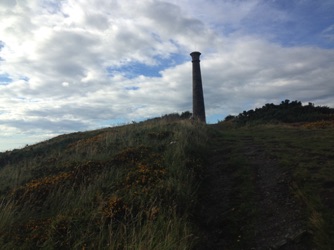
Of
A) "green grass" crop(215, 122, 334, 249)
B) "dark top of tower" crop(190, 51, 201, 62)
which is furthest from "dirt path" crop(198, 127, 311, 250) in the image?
"dark top of tower" crop(190, 51, 201, 62)

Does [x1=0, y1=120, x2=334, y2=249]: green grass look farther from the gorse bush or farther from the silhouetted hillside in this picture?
the silhouetted hillside

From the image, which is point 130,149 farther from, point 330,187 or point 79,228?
point 330,187

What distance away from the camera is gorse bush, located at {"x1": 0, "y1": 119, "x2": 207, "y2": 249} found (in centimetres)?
515

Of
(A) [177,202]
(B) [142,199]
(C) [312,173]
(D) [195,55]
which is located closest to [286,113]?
(D) [195,55]

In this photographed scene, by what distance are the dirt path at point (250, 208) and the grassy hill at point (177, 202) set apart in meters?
0.02

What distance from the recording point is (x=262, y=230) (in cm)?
582

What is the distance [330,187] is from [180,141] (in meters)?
5.64

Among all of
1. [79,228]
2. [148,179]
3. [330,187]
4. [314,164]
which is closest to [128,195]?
[148,179]

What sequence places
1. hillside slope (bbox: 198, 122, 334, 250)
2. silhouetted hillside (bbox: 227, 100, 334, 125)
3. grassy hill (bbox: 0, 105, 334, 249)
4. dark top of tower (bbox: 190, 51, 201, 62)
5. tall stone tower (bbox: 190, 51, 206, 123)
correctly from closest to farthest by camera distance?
1. grassy hill (bbox: 0, 105, 334, 249)
2. hillside slope (bbox: 198, 122, 334, 250)
3. silhouetted hillside (bbox: 227, 100, 334, 125)
4. tall stone tower (bbox: 190, 51, 206, 123)
5. dark top of tower (bbox: 190, 51, 201, 62)

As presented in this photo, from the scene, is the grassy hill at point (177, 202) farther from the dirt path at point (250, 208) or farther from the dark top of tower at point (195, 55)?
the dark top of tower at point (195, 55)

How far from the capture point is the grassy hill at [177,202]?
5254 millimetres

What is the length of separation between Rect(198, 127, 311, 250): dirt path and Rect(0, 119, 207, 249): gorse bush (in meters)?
0.51

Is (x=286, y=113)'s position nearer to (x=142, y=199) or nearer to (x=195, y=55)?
(x=195, y=55)

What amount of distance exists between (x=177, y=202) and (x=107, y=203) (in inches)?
53.7
